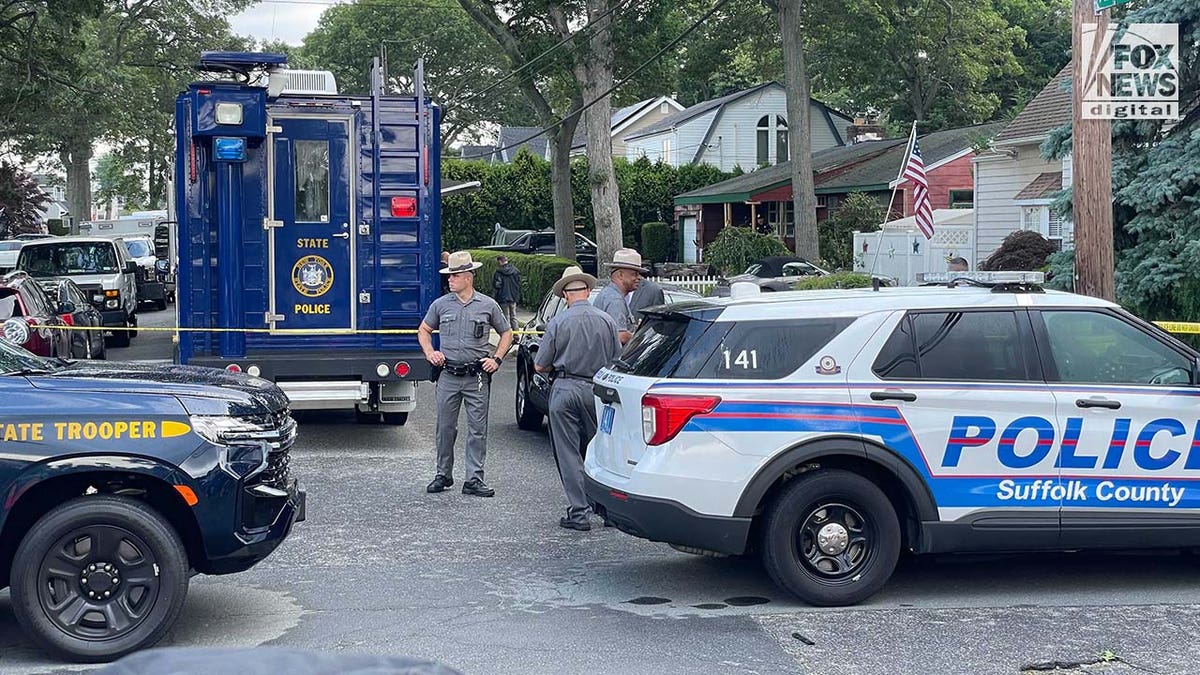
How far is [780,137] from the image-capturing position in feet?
181

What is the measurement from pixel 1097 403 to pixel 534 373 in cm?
695

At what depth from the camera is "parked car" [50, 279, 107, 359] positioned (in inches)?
749

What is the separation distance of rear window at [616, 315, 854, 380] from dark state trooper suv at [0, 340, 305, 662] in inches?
88.7

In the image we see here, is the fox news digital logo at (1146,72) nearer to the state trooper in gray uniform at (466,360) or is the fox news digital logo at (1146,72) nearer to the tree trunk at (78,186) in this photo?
the state trooper in gray uniform at (466,360)

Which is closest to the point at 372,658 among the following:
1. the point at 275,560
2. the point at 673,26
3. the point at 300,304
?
the point at 275,560

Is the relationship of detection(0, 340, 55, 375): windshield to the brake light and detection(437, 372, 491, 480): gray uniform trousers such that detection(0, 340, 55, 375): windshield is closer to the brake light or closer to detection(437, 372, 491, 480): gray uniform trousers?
the brake light

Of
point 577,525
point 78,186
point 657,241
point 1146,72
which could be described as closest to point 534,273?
point 657,241

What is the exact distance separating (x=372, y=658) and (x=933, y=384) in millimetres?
5453

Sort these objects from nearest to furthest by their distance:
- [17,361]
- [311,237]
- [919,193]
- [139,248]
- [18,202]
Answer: [17,361] < [311,237] < [919,193] < [139,248] < [18,202]

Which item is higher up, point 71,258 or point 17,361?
point 71,258

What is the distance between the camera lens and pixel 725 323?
7523 millimetres

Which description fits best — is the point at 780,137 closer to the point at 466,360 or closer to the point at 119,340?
the point at 119,340

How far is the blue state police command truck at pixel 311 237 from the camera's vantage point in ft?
41.0

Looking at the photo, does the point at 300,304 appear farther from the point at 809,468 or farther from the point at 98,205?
the point at 98,205
